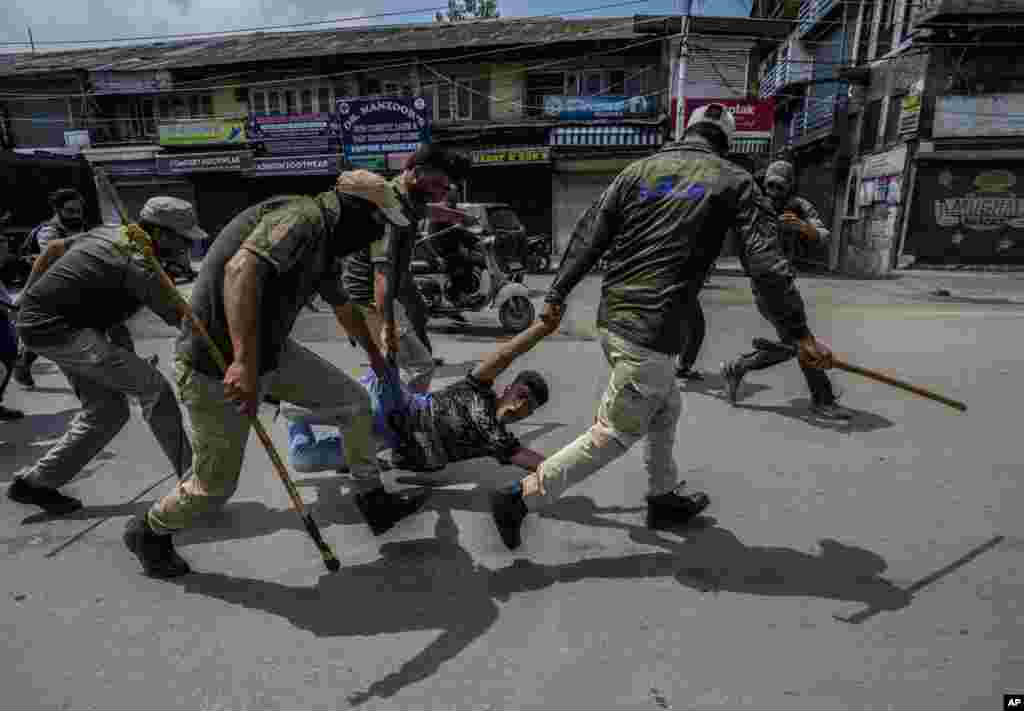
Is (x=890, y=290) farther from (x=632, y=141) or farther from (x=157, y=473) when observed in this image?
(x=157, y=473)

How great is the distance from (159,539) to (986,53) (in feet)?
64.3

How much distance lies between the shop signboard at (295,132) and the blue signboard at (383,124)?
1.11m

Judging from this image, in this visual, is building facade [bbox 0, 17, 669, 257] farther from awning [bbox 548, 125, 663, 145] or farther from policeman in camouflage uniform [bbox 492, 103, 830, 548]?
policeman in camouflage uniform [bbox 492, 103, 830, 548]

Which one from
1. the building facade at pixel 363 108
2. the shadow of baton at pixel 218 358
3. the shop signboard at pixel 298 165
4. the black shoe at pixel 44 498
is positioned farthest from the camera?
the shop signboard at pixel 298 165

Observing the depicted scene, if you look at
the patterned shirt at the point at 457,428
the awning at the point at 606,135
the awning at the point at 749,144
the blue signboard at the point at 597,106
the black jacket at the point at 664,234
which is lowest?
the patterned shirt at the point at 457,428

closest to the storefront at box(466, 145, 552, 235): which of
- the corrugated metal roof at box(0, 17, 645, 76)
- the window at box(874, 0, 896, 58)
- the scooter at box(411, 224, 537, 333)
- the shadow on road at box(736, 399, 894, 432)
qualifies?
the corrugated metal roof at box(0, 17, 645, 76)

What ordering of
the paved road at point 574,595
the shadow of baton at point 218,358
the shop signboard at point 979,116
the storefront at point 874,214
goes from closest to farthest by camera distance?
the paved road at point 574,595 → the shadow of baton at point 218,358 → the shop signboard at point 979,116 → the storefront at point 874,214

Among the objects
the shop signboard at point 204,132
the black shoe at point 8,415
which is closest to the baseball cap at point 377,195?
the black shoe at point 8,415

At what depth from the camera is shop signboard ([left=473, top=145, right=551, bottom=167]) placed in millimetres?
19703

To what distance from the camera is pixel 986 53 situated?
14945mm

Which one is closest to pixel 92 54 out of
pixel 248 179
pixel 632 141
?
pixel 248 179

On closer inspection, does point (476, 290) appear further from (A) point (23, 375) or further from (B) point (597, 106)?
(B) point (597, 106)

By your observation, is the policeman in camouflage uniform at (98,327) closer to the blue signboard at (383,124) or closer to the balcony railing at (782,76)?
the blue signboard at (383,124)

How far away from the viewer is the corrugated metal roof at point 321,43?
20.5m
